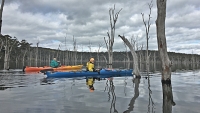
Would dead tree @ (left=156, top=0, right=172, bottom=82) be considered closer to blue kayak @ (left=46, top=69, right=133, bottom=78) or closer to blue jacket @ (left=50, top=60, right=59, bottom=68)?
blue kayak @ (left=46, top=69, right=133, bottom=78)

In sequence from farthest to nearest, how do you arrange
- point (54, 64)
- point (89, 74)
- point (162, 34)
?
point (54, 64) < point (89, 74) < point (162, 34)

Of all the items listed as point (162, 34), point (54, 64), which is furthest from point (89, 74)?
point (162, 34)

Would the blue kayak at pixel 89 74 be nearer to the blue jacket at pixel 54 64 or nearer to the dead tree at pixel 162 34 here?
the blue jacket at pixel 54 64

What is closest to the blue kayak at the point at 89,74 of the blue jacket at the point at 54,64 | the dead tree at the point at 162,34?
the blue jacket at the point at 54,64

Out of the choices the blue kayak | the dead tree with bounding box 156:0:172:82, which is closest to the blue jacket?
the blue kayak

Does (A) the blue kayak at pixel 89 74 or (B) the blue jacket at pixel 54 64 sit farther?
(B) the blue jacket at pixel 54 64

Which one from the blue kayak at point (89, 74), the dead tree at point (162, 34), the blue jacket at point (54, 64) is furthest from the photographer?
the blue jacket at point (54, 64)

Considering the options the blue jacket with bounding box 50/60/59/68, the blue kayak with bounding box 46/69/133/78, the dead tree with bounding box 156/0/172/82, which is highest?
the dead tree with bounding box 156/0/172/82

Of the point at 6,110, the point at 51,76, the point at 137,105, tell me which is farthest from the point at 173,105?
the point at 51,76

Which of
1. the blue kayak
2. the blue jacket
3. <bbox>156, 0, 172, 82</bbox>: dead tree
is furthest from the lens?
the blue jacket

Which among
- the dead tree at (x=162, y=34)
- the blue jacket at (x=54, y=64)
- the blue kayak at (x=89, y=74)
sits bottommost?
the blue kayak at (x=89, y=74)

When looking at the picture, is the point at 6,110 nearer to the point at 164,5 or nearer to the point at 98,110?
the point at 98,110

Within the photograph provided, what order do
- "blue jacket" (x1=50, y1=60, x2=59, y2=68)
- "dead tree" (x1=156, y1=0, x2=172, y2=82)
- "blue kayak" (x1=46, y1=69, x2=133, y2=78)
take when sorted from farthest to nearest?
"blue jacket" (x1=50, y1=60, x2=59, y2=68), "blue kayak" (x1=46, y1=69, x2=133, y2=78), "dead tree" (x1=156, y1=0, x2=172, y2=82)

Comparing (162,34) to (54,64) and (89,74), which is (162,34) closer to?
(89,74)
